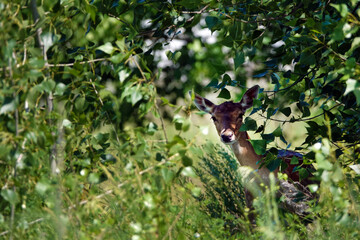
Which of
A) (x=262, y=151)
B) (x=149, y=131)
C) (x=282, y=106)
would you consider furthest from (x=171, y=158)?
(x=282, y=106)

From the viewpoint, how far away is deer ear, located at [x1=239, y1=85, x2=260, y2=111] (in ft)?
17.5

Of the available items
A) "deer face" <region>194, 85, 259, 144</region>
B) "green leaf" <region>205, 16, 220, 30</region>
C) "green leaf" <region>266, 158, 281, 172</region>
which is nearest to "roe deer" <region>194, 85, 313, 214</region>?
"deer face" <region>194, 85, 259, 144</region>

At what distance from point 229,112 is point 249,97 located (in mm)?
261

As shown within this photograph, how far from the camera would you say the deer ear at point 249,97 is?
5.33m

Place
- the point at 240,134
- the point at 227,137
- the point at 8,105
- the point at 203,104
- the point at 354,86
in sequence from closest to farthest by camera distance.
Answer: the point at 8,105
the point at 354,86
the point at 227,137
the point at 240,134
the point at 203,104

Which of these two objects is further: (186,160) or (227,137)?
(227,137)

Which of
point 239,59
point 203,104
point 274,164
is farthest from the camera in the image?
point 203,104

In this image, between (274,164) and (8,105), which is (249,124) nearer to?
(274,164)

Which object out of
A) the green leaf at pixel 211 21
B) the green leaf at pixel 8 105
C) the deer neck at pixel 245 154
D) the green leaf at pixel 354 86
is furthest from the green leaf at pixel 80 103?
the deer neck at pixel 245 154

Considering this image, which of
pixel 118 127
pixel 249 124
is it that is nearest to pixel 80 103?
pixel 118 127

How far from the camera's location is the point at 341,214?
273cm

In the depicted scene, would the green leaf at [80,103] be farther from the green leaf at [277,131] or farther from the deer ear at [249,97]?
the deer ear at [249,97]

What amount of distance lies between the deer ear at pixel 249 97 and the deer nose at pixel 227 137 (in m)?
0.45

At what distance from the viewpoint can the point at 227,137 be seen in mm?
5145
